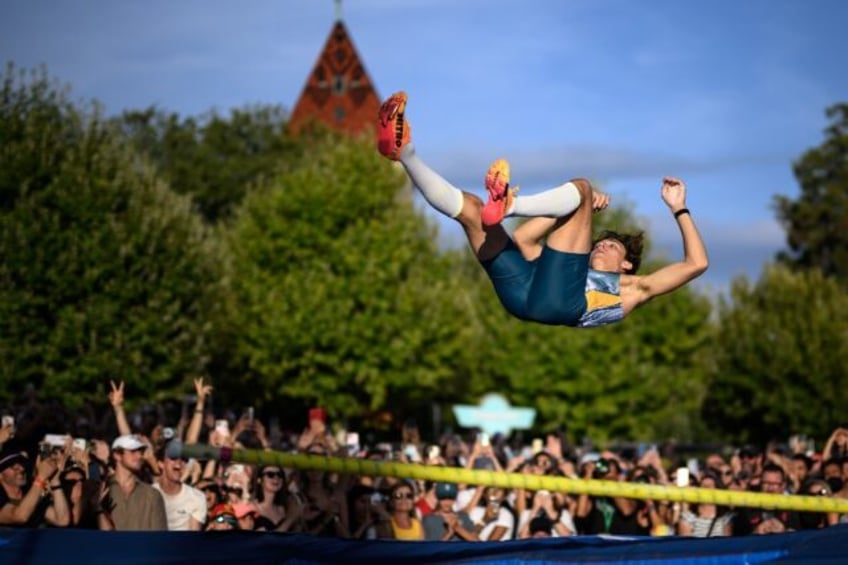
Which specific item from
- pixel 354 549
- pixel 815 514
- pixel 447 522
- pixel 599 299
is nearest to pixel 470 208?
pixel 599 299

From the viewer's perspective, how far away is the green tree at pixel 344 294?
40125 millimetres

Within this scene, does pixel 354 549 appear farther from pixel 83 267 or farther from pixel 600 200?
pixel 83 267

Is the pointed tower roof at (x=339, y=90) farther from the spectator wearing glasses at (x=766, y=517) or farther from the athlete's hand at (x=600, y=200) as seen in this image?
the athlete's hand at (x=600, y=200)

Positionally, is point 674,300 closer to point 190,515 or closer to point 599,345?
point 599,345

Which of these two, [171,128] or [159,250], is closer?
[159,250]

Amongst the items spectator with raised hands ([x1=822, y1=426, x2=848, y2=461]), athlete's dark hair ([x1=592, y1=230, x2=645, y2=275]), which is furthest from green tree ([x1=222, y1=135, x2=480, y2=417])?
athlete's dark hair ([x1=592, y1=230, x2=645, y2=275])

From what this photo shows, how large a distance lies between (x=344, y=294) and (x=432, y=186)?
33175mm

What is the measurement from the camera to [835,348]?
153 feet

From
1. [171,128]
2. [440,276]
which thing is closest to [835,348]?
[440,276]

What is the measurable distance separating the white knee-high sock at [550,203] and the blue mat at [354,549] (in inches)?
74.2

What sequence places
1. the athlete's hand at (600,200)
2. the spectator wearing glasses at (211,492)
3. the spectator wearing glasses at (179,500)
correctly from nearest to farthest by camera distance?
the athlete's hand at (600,200) → the spectator wearing glasses at (179,500) → the spectator wearing glasses at (211,492)

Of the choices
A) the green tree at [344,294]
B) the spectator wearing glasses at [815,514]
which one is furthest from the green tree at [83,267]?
the spectator wearing glasses at [815,514]

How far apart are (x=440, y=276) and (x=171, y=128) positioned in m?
A: 27.1

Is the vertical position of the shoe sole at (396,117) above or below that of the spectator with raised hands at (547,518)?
above
